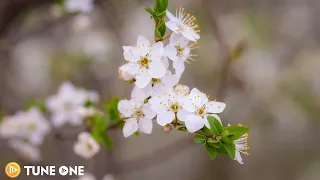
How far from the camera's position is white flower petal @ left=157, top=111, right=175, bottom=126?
72 centimetres

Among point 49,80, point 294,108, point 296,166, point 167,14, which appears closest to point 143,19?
point 49,80

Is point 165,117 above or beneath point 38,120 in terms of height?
beneath

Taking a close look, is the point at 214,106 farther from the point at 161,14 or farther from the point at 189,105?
the point at 161,14

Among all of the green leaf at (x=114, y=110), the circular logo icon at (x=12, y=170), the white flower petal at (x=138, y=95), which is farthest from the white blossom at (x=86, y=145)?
the white flower petal at (x=138, y=95)

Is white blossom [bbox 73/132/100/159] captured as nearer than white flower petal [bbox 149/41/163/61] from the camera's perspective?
No

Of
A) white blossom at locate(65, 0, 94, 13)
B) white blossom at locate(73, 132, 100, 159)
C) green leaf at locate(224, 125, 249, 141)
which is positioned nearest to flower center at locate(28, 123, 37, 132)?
white blossom at locate(73, 132, 100, 159)

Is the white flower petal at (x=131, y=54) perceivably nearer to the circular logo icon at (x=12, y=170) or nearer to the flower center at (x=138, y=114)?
the flower center at (x=138, y=114)

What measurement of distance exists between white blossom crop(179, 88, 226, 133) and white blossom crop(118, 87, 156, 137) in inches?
2.8

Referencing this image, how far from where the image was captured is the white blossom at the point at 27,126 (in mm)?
1396

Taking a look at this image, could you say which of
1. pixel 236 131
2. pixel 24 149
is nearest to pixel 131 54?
pixel 236 131

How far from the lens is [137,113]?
81 cm

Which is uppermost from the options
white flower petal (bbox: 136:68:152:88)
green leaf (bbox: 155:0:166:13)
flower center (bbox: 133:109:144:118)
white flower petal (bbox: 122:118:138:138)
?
green leaf (bbox: 155:0:166:13)

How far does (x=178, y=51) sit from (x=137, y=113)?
14cm

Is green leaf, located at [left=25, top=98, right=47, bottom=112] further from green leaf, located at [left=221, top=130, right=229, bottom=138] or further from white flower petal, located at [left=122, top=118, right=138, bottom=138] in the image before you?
green leaf, located at [left=221, top=130, right=229, bottom=138]
